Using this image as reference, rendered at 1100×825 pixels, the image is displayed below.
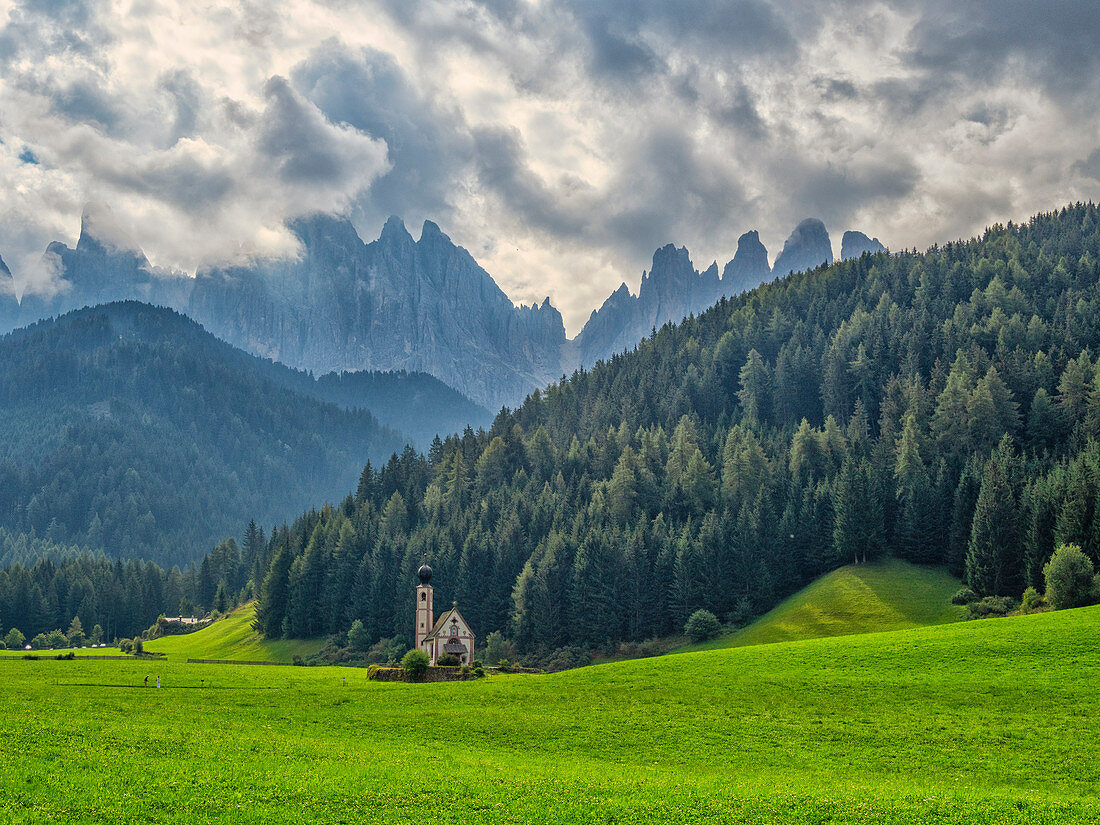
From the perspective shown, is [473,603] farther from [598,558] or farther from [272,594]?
[272,594]

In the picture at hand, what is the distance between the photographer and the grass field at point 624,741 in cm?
2583

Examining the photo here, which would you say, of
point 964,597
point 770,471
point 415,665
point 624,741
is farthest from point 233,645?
point 624,741

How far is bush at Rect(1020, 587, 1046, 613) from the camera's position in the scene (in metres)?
76.7

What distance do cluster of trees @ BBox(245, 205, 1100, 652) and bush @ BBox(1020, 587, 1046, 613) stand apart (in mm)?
5899

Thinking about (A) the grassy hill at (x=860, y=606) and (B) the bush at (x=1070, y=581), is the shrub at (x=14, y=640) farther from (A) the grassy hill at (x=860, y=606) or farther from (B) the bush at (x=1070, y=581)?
(B) the bush at (x=1070, y=581)

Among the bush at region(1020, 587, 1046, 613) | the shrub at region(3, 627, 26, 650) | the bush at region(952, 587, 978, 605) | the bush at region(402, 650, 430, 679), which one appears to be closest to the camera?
the bush at region(402, 650, 430, 679)

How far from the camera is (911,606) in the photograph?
8575cm

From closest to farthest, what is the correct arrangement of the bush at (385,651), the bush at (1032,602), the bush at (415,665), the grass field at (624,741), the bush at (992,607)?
the grass field at (624,741), the bush at (415,665), the bush at (1032,602), the bush at (992,607), the bush at (385,651)

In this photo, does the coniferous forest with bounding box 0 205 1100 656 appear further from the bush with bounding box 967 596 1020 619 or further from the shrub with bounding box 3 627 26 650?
the shrub with bounding box 3 627 26 650

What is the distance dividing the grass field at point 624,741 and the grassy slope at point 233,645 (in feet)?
208

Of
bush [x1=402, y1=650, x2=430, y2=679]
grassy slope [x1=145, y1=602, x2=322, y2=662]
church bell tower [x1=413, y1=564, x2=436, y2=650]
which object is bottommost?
grassy slope [x1=145, y1=602, x2=322, y2=662]

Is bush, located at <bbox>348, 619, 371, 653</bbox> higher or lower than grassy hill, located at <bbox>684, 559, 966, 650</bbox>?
lower

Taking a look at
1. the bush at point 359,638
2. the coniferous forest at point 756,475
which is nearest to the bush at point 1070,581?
the coniferous forest at point 756,475

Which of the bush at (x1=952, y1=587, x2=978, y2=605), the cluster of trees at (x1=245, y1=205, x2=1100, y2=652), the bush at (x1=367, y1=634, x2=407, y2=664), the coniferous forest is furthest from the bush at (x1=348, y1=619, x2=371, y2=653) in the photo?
the bush at (x1=952, y1=587, x2=978, y2=605)
